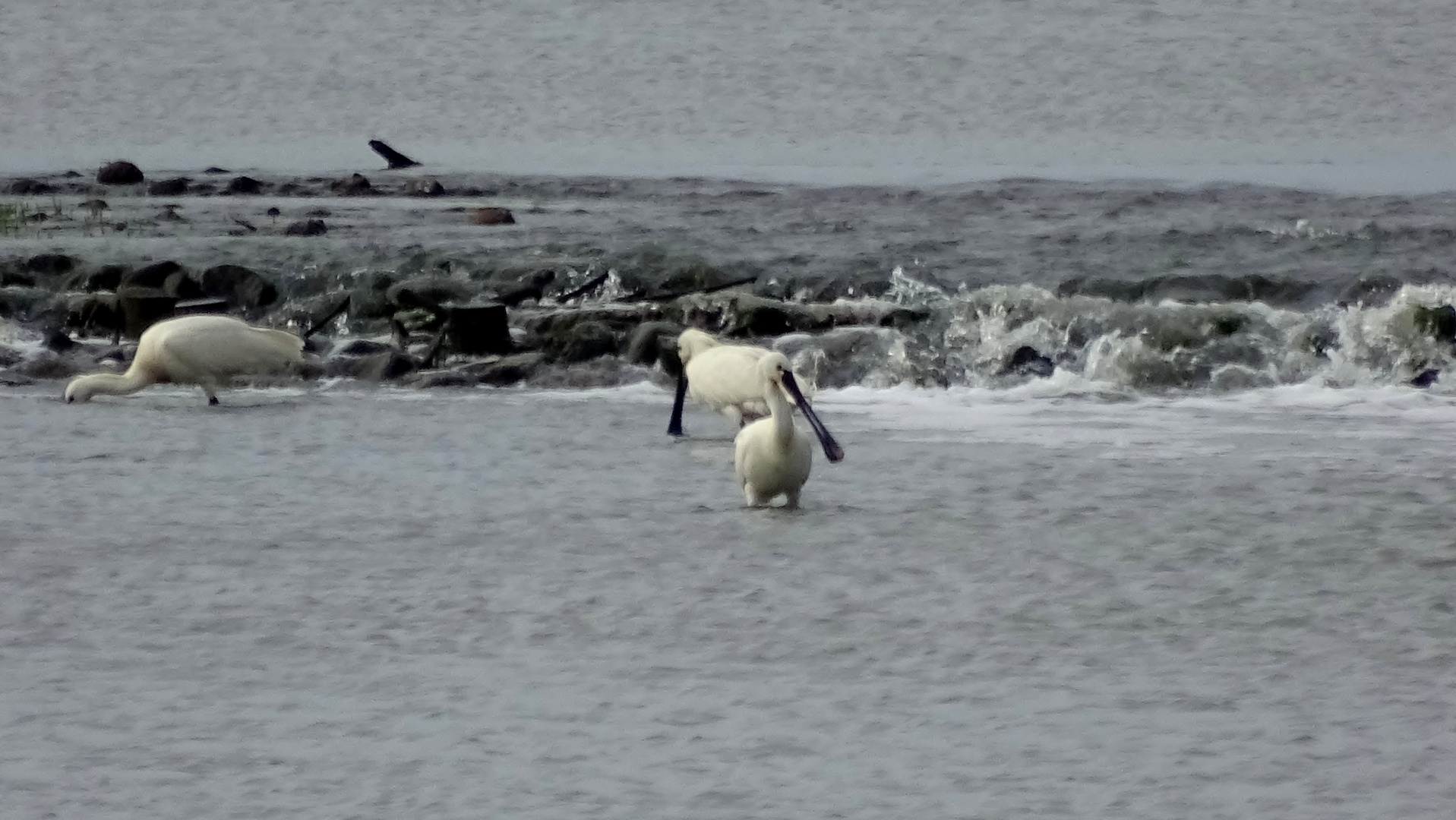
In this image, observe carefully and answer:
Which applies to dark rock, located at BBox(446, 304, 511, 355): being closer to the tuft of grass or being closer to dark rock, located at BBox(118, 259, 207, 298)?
dark rock, located at BBox(118, 259, 207, 298)

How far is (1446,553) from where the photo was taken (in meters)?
10.7

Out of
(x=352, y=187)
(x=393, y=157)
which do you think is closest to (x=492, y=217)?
(x=352, y=187)

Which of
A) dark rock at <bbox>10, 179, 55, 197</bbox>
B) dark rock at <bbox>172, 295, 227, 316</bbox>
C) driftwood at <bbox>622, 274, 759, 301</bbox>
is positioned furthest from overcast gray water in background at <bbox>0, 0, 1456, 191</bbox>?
dark rock at <bbox>172, 295, 227, 316</bbox>

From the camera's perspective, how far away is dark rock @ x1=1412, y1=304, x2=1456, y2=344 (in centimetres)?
1931

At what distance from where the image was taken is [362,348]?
64.5 ft

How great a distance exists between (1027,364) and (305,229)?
1336 centimetres

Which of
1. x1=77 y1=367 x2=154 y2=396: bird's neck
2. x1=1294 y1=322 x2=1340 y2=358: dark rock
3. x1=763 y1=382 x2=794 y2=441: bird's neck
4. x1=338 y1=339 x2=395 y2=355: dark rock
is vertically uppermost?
x1=763 y1=382 x2=794 y2=441: bird's neck

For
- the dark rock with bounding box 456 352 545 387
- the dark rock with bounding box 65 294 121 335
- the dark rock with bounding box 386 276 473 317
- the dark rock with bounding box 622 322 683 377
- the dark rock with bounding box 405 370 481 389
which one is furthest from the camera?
the dark rock with bounding box 65 294 121 335

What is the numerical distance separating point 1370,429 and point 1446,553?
4632 mm

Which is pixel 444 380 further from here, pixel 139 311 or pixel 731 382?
pixel 731 382

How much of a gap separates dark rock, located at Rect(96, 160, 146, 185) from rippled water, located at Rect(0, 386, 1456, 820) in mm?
28104

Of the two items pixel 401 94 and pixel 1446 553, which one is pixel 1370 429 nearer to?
pixel 1446 553

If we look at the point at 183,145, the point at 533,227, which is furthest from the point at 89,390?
the point at 183,145

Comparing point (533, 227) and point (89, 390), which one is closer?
point (89, 390)
